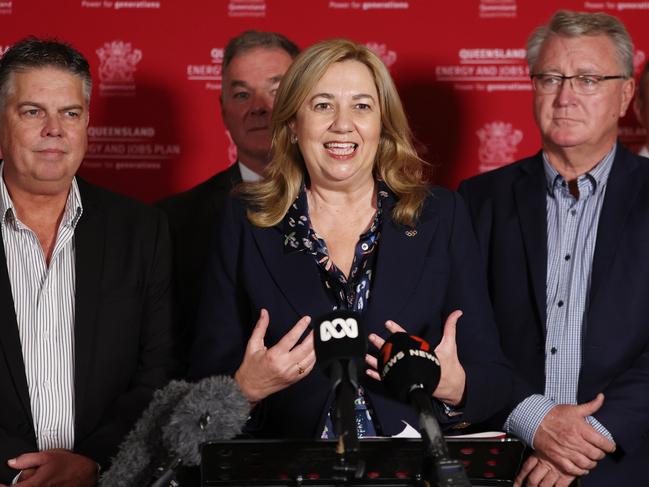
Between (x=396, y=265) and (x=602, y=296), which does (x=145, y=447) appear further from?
(x=602, y=296)

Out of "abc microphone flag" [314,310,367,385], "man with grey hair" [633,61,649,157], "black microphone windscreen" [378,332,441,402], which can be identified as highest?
"man with grey hair" [633,61,649,157]

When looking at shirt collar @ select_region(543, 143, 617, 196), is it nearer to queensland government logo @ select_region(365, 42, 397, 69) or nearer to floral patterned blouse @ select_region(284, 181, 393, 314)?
floral patterned blouse @ select_region(284, 181, 393, 314)

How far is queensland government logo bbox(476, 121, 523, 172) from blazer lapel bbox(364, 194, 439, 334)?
1.68m

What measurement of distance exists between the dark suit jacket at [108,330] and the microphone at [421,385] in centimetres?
131

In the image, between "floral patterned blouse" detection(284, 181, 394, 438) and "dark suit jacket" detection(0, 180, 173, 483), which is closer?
"floral patterned blouse" detection(284, 181, 394, 438)

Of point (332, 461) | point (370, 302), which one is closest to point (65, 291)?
point (370, 302)

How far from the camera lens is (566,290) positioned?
3223 mm

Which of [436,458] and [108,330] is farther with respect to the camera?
[108,330]

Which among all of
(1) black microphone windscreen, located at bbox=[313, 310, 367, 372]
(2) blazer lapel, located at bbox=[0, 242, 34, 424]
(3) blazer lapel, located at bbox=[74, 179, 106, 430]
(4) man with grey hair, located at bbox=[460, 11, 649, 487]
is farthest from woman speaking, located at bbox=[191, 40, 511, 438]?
(1) black microphone windscreen, located at bbox=[313, 310, 367, 372]

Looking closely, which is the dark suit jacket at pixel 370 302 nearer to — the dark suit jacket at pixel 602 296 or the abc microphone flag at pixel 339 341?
the dark suit jacket at pixel 602 296

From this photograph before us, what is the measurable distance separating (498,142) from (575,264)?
58.2 inches

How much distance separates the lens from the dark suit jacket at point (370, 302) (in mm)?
2840

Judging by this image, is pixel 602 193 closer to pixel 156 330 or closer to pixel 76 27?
pixel 156 330

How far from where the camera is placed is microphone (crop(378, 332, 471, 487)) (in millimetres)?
1767
